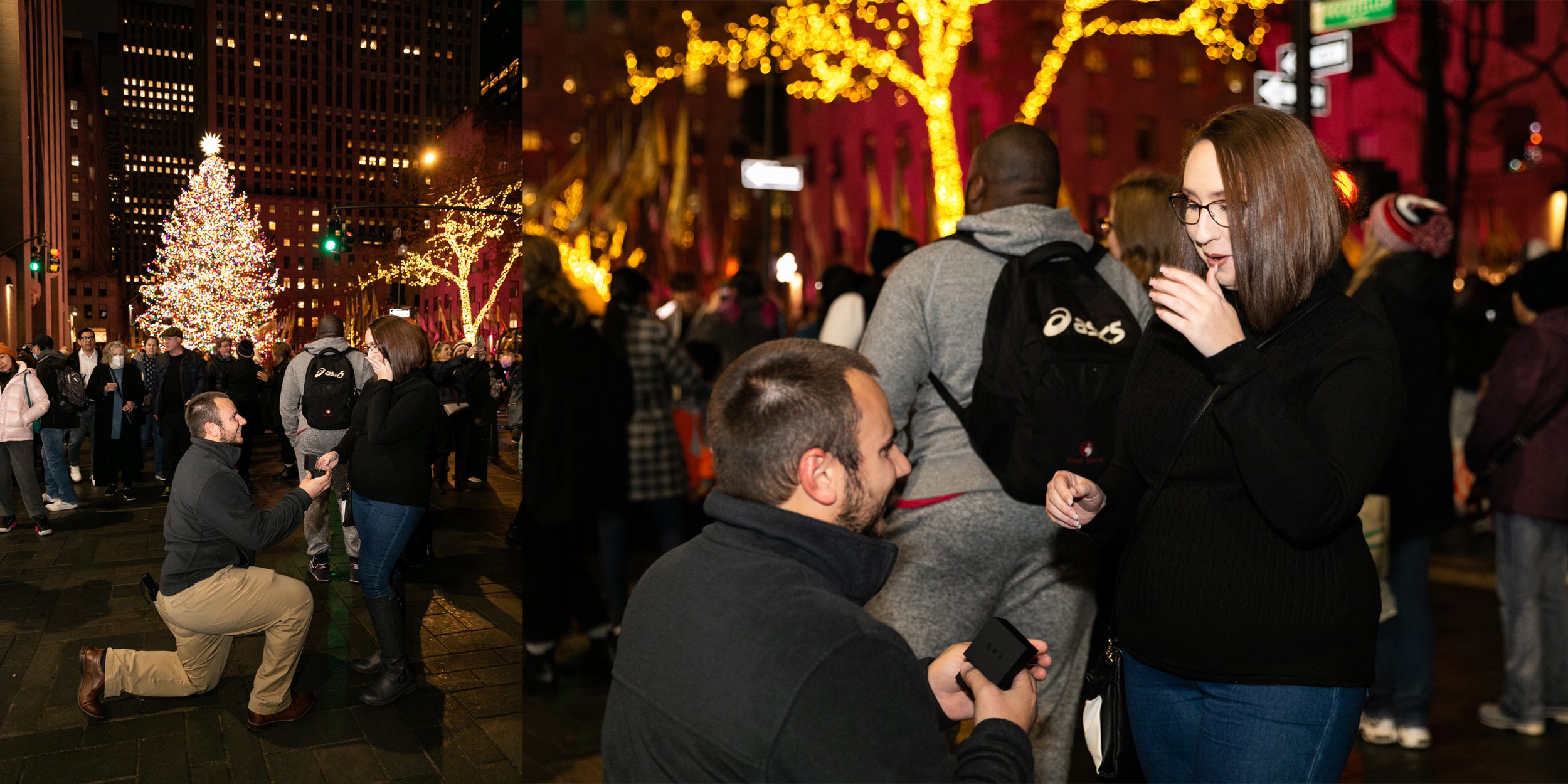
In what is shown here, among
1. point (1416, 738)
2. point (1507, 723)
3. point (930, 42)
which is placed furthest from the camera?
point (930, 42)

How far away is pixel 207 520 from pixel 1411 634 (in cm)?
430

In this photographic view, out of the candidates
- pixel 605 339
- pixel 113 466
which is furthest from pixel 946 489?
pixel 605 339

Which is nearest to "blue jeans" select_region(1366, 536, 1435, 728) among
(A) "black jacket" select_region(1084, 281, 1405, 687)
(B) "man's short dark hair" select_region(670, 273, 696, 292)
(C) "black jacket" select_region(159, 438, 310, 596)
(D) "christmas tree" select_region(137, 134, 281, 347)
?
(A) "black jacket" select_region(1084, 281, 1405, 687)

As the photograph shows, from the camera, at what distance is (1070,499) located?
7.66 feet

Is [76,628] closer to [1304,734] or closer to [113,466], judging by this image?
[113,466]

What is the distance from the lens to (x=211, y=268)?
275 cm

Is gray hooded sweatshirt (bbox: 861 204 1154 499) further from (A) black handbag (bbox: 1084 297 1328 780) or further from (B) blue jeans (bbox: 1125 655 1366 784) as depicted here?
(B) blue jeans (bbox: 1125 655 1366 784)

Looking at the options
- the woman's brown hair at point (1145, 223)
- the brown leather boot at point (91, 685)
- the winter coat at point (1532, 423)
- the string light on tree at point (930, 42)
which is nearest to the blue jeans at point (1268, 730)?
the woman's brown hair at point (1145, 223)

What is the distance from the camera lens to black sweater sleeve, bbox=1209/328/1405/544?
194 centimetres

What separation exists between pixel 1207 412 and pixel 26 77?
8.89ft

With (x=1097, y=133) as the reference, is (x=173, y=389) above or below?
below

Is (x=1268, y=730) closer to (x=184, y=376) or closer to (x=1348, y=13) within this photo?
(x=184, y=376)

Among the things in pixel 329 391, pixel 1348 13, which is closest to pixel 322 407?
pixel 329 391

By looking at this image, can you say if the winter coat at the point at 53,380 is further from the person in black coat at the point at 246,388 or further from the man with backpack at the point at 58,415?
the person in black coat at the point at 246,388
